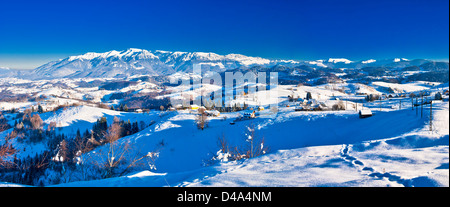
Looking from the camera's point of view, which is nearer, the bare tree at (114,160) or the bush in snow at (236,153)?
the bush in snow at (236,153)

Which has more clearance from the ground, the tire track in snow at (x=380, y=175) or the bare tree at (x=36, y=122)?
the tire track in snow at (x=380, y=175)

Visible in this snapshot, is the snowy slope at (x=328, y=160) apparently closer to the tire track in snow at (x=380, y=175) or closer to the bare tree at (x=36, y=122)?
the tire track in snow at (x=380, y=175)

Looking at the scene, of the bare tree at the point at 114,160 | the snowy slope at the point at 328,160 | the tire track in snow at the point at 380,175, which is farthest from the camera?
the bare tree at the point at 114,160

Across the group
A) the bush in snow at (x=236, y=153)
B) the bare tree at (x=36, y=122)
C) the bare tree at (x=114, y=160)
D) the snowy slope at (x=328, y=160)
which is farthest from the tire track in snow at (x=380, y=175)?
the bare tree at (x=36, y=122)

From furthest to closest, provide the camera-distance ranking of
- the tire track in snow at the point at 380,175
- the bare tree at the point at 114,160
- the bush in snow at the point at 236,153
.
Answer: the bare tree at the point at 114,160
the bush in snow at the point at 236,153
the tire track in snow at the point at 380,175

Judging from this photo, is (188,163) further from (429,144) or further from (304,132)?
(429,144)

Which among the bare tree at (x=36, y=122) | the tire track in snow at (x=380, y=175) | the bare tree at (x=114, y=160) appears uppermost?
the tire track in snow at (x=380, y=175)

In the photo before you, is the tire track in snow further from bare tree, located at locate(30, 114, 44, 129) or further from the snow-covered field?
bare tree, located at locate(30, 114, 44, 129)

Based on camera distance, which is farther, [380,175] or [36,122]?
[36,122]

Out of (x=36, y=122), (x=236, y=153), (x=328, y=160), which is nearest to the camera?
(x=328, y=160)

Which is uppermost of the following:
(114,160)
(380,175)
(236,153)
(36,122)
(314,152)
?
(380,175)

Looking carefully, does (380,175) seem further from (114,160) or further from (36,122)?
(36,122)

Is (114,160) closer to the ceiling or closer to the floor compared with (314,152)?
closer to the floor

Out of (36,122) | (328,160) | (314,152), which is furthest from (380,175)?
(36,122)
